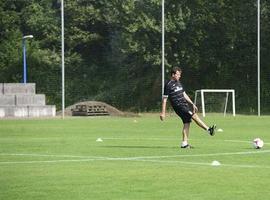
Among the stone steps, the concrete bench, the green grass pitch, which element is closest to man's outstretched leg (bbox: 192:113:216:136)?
the green grass pitch

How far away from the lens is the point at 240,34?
5403cm

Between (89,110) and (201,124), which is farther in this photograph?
(89,110)

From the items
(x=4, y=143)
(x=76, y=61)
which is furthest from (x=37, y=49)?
(x=4, y=143)

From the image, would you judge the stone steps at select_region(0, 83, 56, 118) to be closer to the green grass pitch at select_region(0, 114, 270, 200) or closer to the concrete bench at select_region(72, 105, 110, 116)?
the concrete bench at select_region(72, 105, 110, 116)

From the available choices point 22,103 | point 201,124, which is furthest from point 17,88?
point 201,124

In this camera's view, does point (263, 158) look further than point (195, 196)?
Yes

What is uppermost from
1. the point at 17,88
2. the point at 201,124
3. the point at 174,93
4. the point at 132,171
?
the point at 17,88

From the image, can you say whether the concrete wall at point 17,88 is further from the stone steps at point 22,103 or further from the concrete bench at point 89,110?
the concrete bench at point 89,110

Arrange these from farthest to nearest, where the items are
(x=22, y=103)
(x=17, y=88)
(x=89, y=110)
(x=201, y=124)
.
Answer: (x=89, y=110) < (x=17, y=88) < (x=22, y=103) < (x=201, y=124)

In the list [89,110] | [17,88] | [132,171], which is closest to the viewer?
[132,171]

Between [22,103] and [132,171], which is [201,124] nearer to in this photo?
[132,171]

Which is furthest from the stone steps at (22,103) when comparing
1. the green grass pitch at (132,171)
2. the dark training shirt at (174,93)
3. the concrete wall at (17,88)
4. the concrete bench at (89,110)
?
the dark training shirt at (174,93)

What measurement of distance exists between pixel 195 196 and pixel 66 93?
45351 millimetres

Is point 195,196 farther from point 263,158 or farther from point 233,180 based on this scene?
point 263,158
